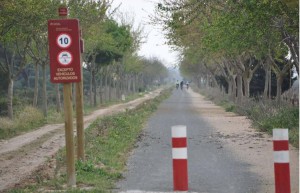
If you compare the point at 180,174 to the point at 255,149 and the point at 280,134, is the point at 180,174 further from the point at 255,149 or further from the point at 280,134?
the point at 255,149

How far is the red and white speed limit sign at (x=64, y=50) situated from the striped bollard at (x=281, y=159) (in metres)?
3.65

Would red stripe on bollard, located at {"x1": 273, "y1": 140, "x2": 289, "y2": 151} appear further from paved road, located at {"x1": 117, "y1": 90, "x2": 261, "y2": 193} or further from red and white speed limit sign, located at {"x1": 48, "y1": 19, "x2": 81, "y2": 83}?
red and white speed limit sign, located at {"x1": 48, "y1": 19, "x2": 81, "y2": 83}

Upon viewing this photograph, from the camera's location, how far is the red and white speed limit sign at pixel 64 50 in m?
9.70

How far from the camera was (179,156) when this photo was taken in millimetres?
8445

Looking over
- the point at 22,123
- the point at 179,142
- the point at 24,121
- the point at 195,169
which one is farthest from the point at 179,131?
the point at 24,121

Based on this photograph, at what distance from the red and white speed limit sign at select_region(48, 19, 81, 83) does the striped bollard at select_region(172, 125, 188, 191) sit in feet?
7.49

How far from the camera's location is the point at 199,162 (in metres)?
13.1

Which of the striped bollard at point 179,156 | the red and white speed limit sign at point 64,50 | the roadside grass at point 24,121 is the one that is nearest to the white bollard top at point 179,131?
the striped bollard at point 179,156

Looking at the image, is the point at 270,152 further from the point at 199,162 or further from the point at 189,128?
the point at 189,128

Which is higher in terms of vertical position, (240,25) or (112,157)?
(240,25)

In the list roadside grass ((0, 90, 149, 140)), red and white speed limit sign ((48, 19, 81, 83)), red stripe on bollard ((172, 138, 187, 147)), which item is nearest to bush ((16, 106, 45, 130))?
roadside grass ((0, 90, 149, 140))

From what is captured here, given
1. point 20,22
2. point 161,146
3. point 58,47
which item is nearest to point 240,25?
point 161,146

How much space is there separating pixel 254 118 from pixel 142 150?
37.0 feet

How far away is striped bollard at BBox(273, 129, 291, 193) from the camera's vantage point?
25.2 feet
